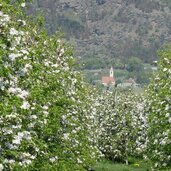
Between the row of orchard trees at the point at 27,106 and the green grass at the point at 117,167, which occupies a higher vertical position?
the row of orchard trees at the point at 27,106

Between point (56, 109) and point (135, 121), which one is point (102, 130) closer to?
point (135, 121)

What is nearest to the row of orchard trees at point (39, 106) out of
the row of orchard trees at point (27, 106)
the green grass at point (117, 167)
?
the row of orchard trees at point (27, 106)

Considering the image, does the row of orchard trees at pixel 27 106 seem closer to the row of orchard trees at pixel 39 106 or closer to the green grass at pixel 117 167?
the row of orchard trees at pixel 39 106

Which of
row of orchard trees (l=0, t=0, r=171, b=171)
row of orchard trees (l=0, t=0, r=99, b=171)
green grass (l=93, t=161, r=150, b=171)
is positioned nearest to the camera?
row of orchard trees (l=0, t=0, r=99, b=171)

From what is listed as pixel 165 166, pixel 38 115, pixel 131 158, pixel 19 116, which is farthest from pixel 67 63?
pixel 131 158

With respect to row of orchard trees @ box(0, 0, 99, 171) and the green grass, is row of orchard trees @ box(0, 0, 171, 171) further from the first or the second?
the green grass

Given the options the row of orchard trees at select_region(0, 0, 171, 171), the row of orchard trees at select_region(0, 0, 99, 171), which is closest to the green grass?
the row of orchard trees at select_region(0, 0, 171, 171)

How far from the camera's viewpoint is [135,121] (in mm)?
55594

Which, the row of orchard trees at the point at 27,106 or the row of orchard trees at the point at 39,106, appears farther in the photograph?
the row of orchard trees at the point at 39,106

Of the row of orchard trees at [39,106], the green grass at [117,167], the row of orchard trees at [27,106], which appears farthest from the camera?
the green grass at [117,167]

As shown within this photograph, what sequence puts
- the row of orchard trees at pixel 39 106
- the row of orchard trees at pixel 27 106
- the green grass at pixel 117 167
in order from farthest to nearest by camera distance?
the green grass at pixel 117 167 < the row of orchard trees at pixel 39 106 < the row of orchard trees at pixel 27 106

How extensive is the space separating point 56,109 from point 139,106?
38.9m

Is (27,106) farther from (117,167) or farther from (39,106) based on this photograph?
(117,167)

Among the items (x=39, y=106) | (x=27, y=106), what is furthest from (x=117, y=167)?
(x=27, y=106)
